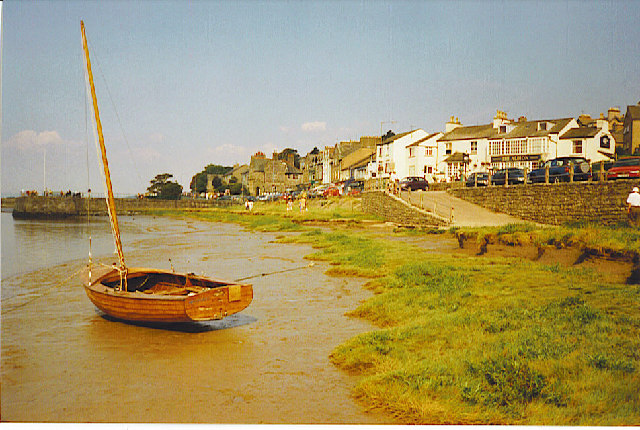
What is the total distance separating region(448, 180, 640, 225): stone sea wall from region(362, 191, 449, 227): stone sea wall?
13.1 feet

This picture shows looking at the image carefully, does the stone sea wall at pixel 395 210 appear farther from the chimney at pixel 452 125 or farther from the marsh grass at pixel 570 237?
the chimney at pixel 452 125

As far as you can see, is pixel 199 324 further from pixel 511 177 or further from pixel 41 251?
pixel 511 177

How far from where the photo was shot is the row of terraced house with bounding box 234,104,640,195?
129ft

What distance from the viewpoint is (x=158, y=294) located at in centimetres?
828

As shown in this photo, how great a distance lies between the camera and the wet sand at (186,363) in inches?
211

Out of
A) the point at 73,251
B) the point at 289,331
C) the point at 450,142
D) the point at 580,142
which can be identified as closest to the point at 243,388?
the point at 289,331

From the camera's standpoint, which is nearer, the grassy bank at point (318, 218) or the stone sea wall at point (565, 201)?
the stone sea wall at point (565, 201)

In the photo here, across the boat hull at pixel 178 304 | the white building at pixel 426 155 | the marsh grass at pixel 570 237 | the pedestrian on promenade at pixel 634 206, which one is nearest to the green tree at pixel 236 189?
the white building at pixel 426 155

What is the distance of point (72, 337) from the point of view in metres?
7.98

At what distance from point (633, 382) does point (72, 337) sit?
7.71m

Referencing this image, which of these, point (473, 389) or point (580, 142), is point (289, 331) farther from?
point (580, 142)

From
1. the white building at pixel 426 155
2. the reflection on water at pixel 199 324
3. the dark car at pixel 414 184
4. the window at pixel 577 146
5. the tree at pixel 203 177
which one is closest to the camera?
the reflection on water at pixel 199 324

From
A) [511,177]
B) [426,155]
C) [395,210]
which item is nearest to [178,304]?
[395,210]

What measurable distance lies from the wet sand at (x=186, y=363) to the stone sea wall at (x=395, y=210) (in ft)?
39.4
